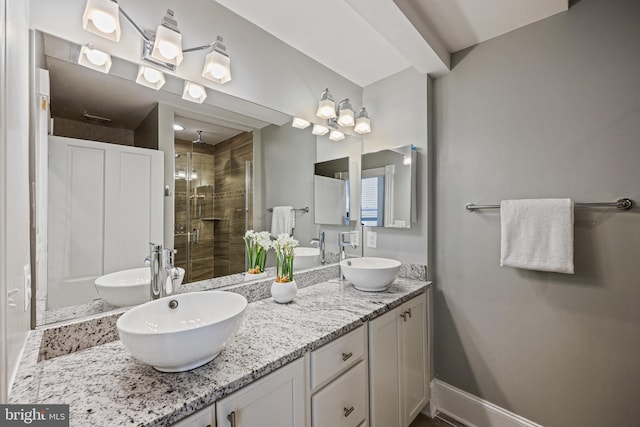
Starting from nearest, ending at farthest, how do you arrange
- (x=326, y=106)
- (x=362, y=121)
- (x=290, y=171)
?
(x=290, y=171), (x=326, y=106), (x=362, y=121)

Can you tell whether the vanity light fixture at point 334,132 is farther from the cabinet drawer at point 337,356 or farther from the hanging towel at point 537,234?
the cabinet drawer at point 337,356

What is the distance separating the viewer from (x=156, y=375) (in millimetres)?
859

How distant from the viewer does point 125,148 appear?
119cm

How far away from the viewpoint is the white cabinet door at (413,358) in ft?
5.34

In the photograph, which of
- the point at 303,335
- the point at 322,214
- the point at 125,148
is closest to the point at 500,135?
the point at 322,214

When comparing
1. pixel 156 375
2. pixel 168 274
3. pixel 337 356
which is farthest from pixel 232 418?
pixel 168 274

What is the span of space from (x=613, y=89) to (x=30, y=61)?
2527mm

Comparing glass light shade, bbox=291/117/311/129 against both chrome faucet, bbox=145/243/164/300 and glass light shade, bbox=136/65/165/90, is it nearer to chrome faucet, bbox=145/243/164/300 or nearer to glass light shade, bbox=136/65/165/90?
glass light shade, bbox=136/65/165/90

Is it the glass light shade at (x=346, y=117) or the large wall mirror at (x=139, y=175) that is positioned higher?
the glass light shade at (x=346, y=117)

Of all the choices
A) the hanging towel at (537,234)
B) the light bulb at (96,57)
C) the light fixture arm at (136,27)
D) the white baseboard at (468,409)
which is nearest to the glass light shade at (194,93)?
the light fixture arm at (136,27)

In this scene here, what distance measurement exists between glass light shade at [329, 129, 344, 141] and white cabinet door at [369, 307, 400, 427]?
1.33 m

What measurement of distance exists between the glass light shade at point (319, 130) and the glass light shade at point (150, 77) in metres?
1.01

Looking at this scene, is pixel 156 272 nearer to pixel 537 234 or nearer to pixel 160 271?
pixel 160 271

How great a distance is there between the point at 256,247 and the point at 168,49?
1.05m
